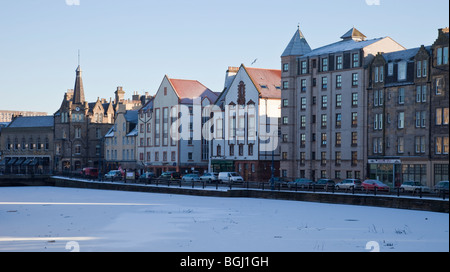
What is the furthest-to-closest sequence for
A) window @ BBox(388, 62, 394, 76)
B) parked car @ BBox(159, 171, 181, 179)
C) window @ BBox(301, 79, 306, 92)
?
parked car @ BBox(159, 171, 181, 179), window @ BBox(301, 79, 306, 92), window @ BBox(388, 62, 394, 76)

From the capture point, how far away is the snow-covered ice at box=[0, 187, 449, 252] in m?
33.4

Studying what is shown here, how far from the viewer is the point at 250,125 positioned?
99750mm

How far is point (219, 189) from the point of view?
75312 millimetres

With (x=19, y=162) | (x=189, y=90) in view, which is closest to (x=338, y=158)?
(x=189, y=90)

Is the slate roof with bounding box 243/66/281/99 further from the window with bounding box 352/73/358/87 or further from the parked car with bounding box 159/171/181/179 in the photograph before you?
the parked car with bounding box 159/171/181/179

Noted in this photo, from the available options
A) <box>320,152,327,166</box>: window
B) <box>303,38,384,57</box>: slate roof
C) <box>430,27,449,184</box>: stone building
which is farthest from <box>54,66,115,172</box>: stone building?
<box>430,27,449,184</box>: stone building

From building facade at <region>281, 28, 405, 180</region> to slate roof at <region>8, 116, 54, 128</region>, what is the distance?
236 ft

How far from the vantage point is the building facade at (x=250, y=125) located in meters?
98.2

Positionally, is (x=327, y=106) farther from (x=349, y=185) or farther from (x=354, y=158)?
(x=349, y=185)

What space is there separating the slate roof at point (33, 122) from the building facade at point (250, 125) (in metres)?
57.2

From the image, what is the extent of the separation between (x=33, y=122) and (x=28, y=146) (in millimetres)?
5857
